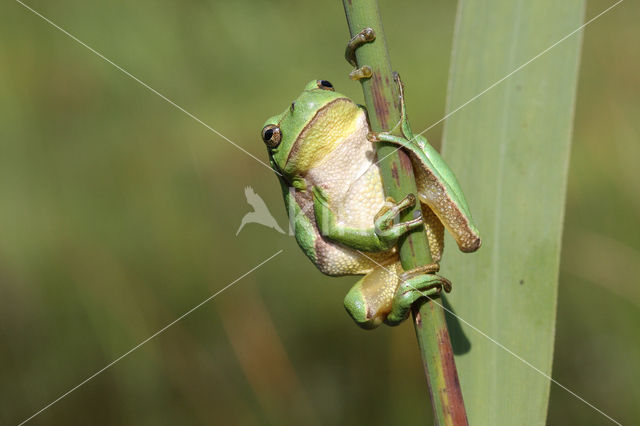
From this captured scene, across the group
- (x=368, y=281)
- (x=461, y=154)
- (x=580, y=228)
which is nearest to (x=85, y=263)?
(x=368, y=281)

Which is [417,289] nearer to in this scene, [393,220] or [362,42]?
[393,220]

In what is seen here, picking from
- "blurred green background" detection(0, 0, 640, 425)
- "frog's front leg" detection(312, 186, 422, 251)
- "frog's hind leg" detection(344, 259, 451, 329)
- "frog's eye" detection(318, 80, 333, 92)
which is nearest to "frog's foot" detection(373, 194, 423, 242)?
"frog's front leg" detection(312, 186, 422, 251)

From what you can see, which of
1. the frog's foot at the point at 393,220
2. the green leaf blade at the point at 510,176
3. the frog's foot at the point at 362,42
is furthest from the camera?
the green leaf blade at the point at 510,176

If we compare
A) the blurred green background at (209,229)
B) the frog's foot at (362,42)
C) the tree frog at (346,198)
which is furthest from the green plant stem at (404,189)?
the blurred green background at (209,229)

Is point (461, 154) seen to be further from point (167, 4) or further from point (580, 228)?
point (167, 4)

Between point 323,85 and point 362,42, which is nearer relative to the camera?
point 362,42

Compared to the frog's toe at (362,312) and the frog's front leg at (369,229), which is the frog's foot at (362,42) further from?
the frog's toe at (362,312)

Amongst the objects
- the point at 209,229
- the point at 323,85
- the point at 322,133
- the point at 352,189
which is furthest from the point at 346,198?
the point at 209,229
